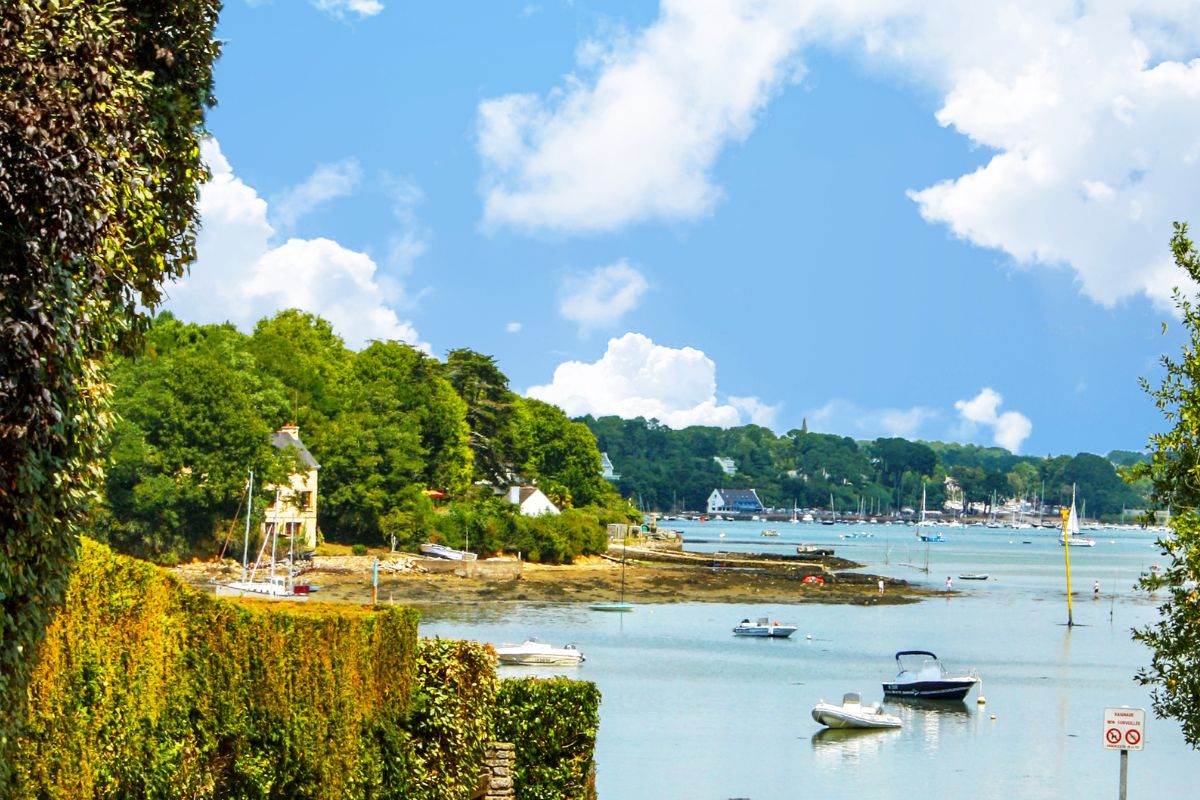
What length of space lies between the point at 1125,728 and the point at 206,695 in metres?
13.3

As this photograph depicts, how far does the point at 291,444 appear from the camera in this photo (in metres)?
89.8

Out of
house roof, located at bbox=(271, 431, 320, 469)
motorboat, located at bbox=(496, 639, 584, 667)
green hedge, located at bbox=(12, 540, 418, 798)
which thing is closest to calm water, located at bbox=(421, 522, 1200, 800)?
motorboat, located at bbox=(496, 639, 584, 667)

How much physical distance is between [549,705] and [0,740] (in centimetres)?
1295

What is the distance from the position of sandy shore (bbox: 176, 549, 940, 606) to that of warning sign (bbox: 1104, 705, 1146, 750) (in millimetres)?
58337

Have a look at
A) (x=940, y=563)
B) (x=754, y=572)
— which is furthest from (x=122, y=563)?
(x=940, y=563)

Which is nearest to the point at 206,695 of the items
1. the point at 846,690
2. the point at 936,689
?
the point at 936,689

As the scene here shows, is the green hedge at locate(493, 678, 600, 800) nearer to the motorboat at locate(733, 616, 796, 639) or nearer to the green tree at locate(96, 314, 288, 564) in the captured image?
the motorboat at locate(733, 616, 796, 639)

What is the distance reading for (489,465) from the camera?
13362cm

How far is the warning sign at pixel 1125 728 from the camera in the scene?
67.7 feet

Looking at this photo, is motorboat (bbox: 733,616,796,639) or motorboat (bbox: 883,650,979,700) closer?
motorboat (bbox: 883,650,979,700)

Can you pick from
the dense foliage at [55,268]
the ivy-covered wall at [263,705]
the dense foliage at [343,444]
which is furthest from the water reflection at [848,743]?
the dense foliage at [55,268]

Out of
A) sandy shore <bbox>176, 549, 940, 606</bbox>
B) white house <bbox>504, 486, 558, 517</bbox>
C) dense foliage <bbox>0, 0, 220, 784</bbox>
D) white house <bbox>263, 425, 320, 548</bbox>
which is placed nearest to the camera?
dense foliage <bbox>0, 0, 220, 784</bbox>

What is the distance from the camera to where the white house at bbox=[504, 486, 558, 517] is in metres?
126

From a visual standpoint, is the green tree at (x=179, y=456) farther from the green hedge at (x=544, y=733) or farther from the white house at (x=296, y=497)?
the green hedge at (x=544, y=733)
